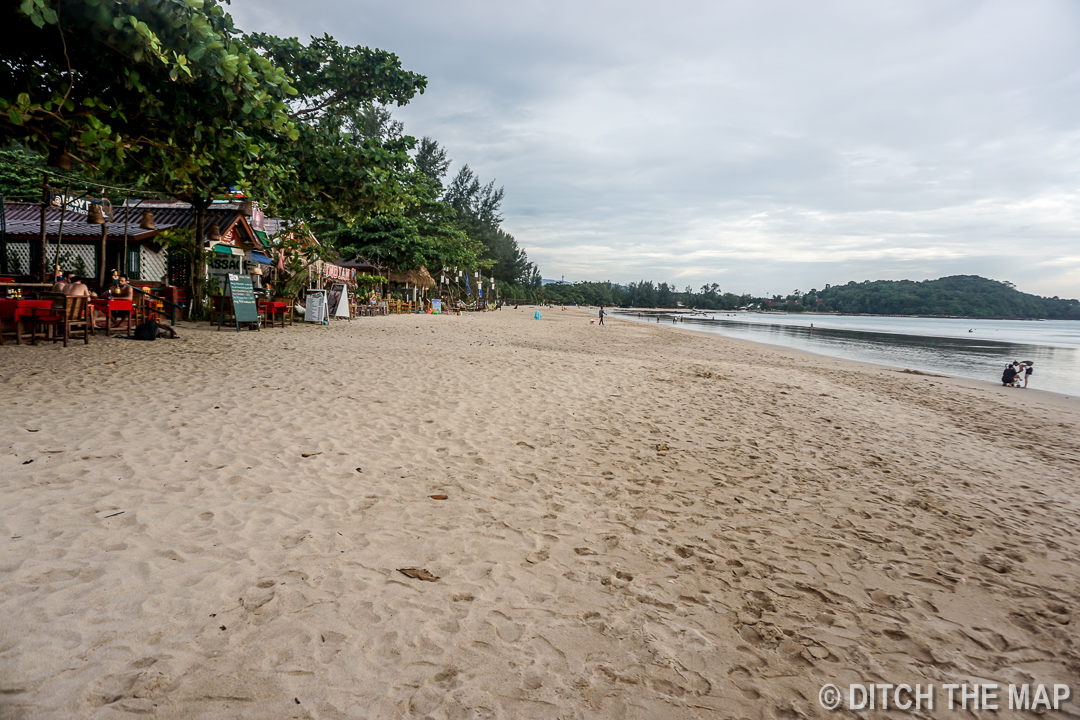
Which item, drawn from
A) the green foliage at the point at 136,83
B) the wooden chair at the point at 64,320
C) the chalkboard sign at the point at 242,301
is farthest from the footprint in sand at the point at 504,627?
the chalkboard sign at the point at 242,301

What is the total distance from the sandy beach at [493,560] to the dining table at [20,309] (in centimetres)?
362

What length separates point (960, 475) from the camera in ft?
16.8

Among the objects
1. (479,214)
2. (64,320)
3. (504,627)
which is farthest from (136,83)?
(479,214)

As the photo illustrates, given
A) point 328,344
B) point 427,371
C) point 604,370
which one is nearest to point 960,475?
point 604,370

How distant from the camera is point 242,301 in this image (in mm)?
13758

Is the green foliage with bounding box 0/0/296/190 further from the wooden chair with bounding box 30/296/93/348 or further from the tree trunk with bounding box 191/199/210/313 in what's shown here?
the tree trunk with bounding box 191/199/210/313

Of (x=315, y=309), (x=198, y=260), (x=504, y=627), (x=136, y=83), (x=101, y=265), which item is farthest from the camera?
(x=315, y=309)

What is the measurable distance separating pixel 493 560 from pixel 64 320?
34.4 ft

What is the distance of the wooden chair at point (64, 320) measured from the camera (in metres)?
9.14

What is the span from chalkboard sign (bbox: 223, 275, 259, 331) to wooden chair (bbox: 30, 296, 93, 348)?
3736mm

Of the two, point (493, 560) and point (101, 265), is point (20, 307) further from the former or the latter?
point (493, 560)

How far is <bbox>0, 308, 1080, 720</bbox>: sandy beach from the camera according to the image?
1.99 meters

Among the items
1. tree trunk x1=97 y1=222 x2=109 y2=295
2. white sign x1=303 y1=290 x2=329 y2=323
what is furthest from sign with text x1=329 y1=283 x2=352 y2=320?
tree trunk x1=97 y1=222 x2=109 y2=295

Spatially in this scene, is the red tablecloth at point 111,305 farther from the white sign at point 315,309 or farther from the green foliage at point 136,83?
the white sign at point 315,309
